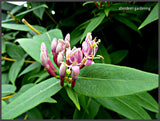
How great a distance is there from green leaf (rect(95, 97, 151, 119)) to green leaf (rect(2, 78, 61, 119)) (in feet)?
0.50

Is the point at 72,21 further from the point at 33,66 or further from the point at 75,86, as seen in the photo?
the point at 75,86

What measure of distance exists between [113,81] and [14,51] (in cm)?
78

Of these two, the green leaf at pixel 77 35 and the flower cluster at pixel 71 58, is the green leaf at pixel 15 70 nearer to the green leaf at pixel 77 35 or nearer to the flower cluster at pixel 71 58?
the green leaf at pixel 77 35

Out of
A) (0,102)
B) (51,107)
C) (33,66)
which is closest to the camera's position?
(0,102)

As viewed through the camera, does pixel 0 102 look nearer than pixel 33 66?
Yes

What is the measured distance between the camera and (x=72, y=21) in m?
0.95

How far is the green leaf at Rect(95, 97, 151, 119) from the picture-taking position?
1.83 feet

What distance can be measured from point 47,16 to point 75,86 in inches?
27.7

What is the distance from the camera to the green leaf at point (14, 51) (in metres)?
1.05

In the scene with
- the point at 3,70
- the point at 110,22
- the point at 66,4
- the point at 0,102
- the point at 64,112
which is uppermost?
the point at 66,4

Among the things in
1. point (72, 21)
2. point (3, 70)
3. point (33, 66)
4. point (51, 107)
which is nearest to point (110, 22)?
point (72, 21)

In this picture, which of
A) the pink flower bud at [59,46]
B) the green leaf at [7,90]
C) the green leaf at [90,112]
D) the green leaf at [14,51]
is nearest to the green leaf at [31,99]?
the pink flower bud at [59,46]

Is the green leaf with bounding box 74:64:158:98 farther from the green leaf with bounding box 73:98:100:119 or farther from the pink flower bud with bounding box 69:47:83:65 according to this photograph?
the green leaf with bounding box 73:98:100:119

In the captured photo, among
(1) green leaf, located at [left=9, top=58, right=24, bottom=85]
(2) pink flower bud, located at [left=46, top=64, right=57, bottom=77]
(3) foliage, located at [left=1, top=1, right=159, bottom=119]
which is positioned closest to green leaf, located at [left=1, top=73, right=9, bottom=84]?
(3) foliage, located at [left=1, top=1, right=159, bottom=119]
